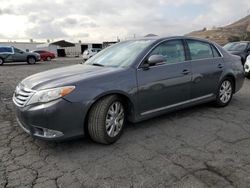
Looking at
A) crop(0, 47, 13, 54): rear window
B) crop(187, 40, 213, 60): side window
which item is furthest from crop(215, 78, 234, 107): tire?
crop(0, 47, 13, 54): rear window

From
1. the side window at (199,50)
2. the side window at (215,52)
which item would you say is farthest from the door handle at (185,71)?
the side window at (215,52)

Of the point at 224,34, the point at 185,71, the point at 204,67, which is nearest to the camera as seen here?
the point at 185,71

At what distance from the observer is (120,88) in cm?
377

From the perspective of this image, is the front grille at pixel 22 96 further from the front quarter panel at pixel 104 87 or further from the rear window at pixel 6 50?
the rear window at pixel 6 50

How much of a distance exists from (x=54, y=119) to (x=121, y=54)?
1.83 metres

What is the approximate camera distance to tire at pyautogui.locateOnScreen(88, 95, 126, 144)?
11.7 feet

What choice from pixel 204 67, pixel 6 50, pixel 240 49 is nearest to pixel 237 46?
pixel 240 49

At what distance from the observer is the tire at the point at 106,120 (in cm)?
357

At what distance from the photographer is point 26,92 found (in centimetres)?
359

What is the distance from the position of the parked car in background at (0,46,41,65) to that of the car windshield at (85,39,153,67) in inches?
754

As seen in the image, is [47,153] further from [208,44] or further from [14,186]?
[208,44]

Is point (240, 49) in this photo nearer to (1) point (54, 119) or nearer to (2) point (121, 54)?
(2) point (121, 54)

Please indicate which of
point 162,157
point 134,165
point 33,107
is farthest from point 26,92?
point 162,157

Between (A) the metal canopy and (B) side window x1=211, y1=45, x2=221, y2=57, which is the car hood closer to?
(B) side window x1=211, y1=45, x2=221, y2=57
